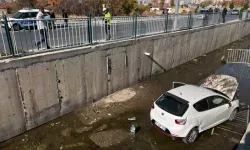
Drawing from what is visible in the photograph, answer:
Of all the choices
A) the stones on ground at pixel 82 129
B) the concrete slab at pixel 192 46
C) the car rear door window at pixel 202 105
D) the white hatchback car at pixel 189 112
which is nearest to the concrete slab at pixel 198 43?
the concrete slab at pixel 192 46

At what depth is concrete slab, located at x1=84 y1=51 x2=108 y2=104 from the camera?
24.8 feet

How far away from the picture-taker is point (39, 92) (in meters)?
6.23

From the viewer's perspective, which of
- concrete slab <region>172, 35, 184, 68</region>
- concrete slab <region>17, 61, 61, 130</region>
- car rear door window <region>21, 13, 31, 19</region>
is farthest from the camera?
car rear door window <region>21, 13, 31, 19</region>

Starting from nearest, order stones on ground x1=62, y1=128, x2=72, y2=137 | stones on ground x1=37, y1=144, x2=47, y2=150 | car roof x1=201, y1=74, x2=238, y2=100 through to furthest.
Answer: stones on ground x1=37, y1=144, x2=47, y2=150 < stones on ground x1=62, y1=128, x2=72, y2=137 < car roof x1=201, y1=74, x2=238, y2=100

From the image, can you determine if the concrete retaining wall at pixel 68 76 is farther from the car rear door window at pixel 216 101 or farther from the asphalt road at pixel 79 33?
the car rear door window at pixel 216 101

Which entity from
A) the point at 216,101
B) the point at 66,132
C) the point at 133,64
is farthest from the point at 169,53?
the point at 66,132

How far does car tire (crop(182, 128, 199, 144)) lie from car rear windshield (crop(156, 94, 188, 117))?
771 millimetres

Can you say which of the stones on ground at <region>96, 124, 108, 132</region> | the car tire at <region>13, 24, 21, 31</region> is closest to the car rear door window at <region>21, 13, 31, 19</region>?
the car tire at <region>13, 24, 21, 31</region>

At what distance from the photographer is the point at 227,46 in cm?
2089

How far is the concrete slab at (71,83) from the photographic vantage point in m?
6.72

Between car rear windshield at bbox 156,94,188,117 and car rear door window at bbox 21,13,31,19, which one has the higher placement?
car rear door window at bbox 21,13,31,19

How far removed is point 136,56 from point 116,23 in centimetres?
201

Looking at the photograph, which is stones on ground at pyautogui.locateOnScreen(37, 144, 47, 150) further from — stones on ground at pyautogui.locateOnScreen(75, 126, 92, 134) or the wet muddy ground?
stones on ground at pyautogui.locateOnScreen(75, 126, 92, 134)

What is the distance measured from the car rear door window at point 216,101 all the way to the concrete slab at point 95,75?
4.43 metres
